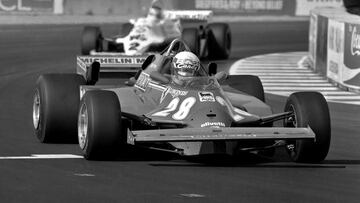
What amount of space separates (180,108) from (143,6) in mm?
35545

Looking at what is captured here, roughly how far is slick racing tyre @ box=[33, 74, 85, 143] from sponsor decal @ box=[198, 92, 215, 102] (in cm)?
176

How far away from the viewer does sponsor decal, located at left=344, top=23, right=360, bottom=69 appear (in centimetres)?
2281

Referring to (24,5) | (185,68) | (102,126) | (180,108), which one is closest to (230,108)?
(180,108)

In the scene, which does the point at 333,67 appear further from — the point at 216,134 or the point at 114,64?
the point at 216,134

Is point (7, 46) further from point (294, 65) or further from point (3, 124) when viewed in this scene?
point (3, 124)

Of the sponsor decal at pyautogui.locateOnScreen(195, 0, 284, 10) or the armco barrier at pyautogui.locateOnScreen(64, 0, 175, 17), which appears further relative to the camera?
the sponsor decal at pyautogui.locateOnScreen(195, 0, 284, 10)

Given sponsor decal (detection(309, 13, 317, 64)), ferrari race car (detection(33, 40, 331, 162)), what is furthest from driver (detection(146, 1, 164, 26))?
ferrari race car (detection(33, 40, 331, 162))

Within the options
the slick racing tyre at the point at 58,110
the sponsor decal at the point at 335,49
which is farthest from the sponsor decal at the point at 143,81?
the sponsor decal at the point at 335,49

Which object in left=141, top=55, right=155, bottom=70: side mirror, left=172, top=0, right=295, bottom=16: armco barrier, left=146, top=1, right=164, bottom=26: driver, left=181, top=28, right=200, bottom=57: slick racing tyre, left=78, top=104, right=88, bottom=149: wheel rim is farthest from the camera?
left=172, top=0, right=295, bottom=16: armco barrier

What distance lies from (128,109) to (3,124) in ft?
11.0

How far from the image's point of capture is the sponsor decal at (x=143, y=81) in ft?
48.4

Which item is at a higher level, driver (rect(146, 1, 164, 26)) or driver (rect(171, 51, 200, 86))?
driver (rect(171, 51, 200, 86))

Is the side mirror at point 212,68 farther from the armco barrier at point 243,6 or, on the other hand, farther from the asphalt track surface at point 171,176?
the armco barrier at point 243,6

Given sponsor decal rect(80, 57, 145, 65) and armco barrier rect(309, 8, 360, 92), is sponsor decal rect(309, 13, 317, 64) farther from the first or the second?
sponsor decal rect(80, 57, 145, 65)
